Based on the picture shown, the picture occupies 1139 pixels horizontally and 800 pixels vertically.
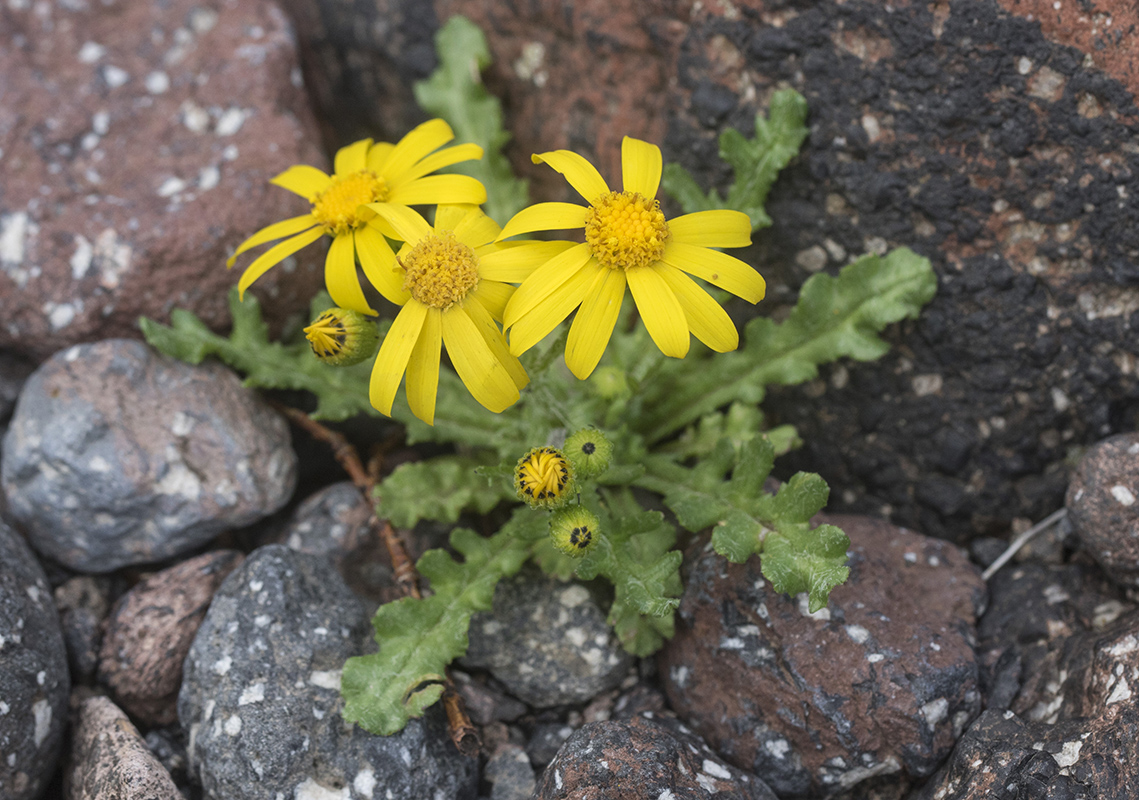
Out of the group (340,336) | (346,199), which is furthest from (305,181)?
(340,336)

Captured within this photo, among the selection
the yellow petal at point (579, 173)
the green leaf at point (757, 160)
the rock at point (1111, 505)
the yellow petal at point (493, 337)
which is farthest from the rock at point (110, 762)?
the rock at point (1111, 505)

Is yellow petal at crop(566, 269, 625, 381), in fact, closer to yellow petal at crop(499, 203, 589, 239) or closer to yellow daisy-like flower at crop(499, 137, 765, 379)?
yellow daisy-like flower at crop(499, 137, 765, 379)

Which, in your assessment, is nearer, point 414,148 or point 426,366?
point 426,366

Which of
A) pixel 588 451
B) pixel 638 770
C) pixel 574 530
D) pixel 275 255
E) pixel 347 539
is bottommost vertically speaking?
pixel 347 539

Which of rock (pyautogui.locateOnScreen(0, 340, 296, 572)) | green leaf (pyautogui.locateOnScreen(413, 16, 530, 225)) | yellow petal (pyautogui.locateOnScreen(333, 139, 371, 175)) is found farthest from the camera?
green leaf (pyautogui.locateOnScreen(413, 16, 530, 225))

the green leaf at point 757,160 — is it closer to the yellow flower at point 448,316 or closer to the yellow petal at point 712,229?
the yellow petal at point 712,229

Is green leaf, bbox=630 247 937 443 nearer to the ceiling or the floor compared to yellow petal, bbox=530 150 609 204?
nearer to the floor

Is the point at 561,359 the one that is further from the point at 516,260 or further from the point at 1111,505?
the point at 1111,505

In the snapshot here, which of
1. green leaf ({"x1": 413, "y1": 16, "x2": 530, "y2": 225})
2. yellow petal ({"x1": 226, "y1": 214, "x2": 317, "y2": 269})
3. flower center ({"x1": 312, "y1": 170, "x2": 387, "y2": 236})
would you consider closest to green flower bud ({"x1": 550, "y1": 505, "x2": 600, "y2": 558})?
flower center ({"x1": 312, "y1": 170, "x2": 387, "y2": 236})

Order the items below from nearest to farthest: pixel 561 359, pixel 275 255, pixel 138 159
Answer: pixel 275 255 < pixel 561 359 < pixel 138 159
